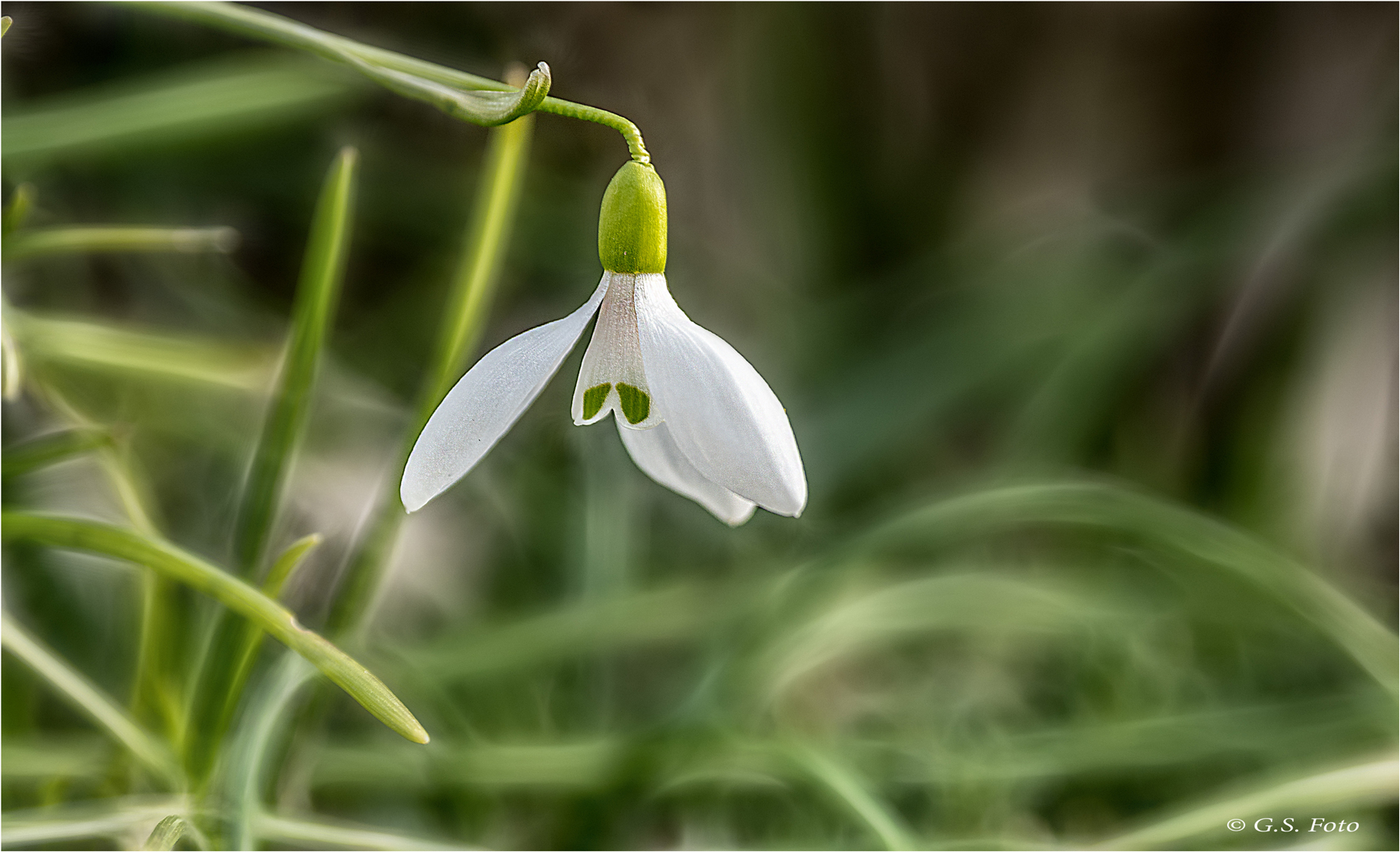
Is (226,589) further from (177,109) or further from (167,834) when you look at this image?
(177,109)

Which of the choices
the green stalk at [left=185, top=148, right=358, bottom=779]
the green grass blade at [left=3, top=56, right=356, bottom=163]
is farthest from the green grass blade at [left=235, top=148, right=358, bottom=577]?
the green grass blade at [left=3, top=56, right=356, bottom=163]

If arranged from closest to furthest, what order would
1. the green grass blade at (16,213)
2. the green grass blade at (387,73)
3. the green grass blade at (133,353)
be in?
the green grass blade at (387,73)
the green grass blade at (16,213)
the green grass blade at (133,353)

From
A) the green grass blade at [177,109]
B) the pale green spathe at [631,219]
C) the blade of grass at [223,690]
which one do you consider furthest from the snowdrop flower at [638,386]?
the green grass blade at [177,109]

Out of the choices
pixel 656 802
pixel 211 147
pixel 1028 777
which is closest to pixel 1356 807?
pixel 1028 777

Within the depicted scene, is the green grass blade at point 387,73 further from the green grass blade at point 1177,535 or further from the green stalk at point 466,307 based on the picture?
the green grass blade at point 1177,535

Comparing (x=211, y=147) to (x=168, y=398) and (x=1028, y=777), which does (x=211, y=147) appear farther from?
(x=1028, y=777)

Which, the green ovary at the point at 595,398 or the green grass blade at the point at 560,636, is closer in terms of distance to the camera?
the green ovary at the point at 595,398

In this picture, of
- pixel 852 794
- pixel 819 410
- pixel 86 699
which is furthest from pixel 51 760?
pixel 819 410
